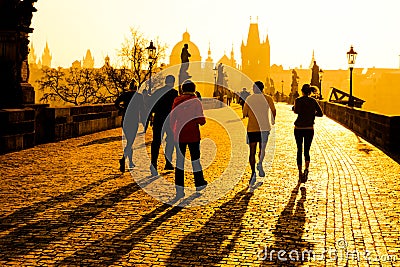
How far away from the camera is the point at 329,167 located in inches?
505

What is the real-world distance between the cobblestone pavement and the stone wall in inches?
101

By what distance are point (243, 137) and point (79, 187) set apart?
39.5 feet

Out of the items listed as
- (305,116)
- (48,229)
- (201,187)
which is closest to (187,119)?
(201,187)

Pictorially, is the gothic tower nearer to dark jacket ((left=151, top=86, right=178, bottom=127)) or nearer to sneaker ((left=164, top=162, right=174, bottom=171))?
sneaker ((left=164, top=162, right=174, bottom=171))

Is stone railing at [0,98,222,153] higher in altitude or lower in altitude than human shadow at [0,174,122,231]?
higher

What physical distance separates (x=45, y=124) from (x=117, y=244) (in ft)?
41.6

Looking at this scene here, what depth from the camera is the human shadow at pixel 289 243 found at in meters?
5.64

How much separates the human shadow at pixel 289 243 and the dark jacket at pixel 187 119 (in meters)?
1.92

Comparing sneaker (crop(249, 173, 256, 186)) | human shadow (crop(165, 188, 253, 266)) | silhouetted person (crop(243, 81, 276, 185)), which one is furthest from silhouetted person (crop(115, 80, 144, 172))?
human shadow (crop(165, 188, 253, 266))

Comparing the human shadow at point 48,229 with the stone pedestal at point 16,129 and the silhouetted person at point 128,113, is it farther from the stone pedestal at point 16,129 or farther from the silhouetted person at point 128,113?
the stone pedestal at point 16,129

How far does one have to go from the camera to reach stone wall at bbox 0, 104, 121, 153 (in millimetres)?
15078

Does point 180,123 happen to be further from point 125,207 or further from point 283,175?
point 283,175

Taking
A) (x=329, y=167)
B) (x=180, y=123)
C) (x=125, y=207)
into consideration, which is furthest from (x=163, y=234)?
(x=329, y=167)

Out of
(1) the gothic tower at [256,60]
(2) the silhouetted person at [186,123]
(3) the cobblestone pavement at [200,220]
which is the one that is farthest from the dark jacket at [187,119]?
(1) the gothic tower at [256,60]
